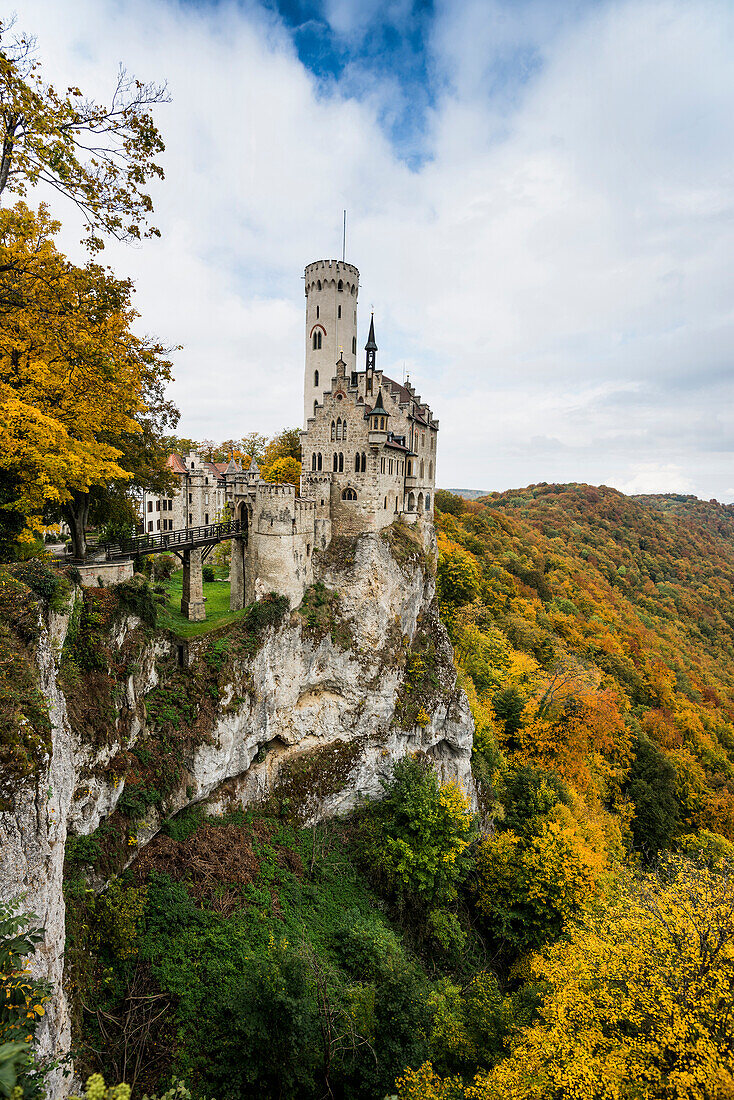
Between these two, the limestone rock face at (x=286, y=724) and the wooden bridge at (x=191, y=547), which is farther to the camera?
the wooden bridge at (x=191, y=547)

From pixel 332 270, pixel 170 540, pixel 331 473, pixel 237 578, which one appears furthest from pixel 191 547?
pixel 332 270

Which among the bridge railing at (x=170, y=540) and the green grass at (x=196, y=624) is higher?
the bridge railing at (x=170, y=540)

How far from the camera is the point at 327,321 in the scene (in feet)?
104

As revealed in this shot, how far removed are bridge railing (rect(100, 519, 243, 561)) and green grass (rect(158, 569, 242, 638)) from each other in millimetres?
3051

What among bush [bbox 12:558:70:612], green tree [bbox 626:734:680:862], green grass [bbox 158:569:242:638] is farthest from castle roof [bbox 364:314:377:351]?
green tree [bbox 626:734:680:862]

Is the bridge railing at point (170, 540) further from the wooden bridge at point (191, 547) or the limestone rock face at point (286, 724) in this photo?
the limestone rock face at point (286, 724)

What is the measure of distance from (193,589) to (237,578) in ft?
10.6

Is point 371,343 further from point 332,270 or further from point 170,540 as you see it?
point 170,540

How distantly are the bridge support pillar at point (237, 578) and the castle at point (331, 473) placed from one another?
53 millimetres

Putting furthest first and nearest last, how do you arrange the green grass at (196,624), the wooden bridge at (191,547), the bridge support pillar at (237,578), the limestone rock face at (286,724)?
the bridge support pillar at (237,578) → the green grass at (196,624) → the wooden bridge at (191,547) → the limestone rock face at (286,724)

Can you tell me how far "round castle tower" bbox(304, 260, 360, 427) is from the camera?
102 ft

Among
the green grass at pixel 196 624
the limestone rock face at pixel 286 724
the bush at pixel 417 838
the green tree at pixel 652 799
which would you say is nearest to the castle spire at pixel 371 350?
the limestone rock face at pixel 286 724

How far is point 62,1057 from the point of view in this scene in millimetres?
9484

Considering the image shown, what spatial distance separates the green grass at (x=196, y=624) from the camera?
66.7 feet
